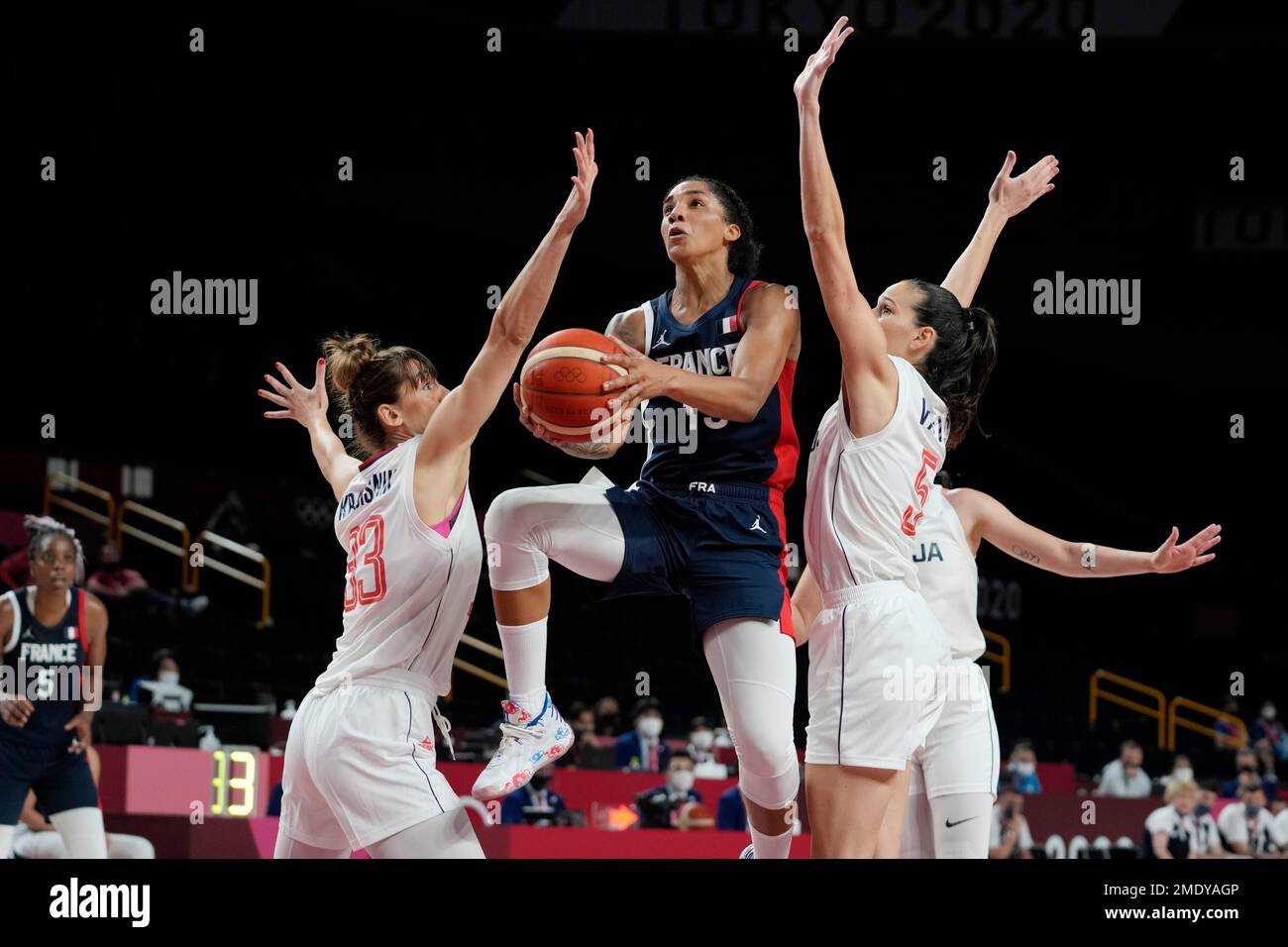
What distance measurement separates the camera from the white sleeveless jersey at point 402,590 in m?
4.54

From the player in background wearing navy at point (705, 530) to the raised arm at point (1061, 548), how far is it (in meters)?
1.05

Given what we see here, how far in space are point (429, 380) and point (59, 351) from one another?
1480 centimetres

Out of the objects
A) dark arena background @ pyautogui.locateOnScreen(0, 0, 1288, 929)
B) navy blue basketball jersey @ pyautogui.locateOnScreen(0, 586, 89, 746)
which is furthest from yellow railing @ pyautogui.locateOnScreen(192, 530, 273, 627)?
navy blue basketball jersey @ pyautogui.locateOnScreen(0, 586, 89, 746)

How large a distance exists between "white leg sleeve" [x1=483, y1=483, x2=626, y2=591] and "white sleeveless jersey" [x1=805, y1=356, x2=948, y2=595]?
640 mm

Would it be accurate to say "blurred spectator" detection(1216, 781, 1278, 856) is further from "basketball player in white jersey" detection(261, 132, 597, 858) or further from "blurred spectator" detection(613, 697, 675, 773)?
"basketball player in white jersey" detection(261, 132, 597, 858)

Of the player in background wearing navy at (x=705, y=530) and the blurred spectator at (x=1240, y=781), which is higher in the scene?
the player in background wearing navy at (x=705, y=530)

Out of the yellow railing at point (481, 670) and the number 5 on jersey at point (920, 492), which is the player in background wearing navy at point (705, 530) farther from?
the yellow railing at point (481, 670)

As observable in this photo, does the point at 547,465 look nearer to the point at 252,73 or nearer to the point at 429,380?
the point at 252,73

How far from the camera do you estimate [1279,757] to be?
18922 millimetres

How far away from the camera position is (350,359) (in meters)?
4.92

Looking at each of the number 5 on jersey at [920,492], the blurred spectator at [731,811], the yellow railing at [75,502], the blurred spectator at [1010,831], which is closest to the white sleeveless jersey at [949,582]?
the number 5 on jersey at [920,492]
